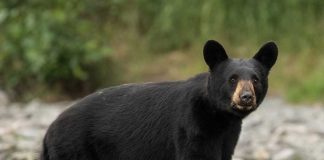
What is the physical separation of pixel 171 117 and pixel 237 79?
2.28 feet

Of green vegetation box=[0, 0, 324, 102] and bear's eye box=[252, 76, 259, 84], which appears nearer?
bear's eye box=[252, 76, 259, 84]

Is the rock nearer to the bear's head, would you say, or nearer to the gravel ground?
the gravel ground

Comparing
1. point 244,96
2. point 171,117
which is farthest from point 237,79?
point 171,117

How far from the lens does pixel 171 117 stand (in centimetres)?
685

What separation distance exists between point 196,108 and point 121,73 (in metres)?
11.5

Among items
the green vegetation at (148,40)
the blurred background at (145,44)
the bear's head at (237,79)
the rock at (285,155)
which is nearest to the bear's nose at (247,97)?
the bear's head at (237,79)

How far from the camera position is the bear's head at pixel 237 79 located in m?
6.28

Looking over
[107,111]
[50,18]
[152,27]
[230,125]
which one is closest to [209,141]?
[230,125]

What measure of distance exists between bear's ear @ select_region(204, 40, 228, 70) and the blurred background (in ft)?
29.9

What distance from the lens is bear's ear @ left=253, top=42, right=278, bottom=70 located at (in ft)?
22.0

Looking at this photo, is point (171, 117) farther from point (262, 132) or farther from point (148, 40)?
point (148, 40)

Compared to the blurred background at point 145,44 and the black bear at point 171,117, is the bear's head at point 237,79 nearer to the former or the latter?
the black bear at point 171,117

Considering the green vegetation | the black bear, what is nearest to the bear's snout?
the black bear

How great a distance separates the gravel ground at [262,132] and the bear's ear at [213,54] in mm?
3120
